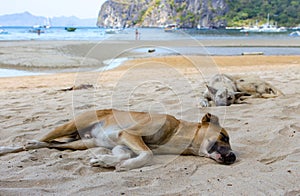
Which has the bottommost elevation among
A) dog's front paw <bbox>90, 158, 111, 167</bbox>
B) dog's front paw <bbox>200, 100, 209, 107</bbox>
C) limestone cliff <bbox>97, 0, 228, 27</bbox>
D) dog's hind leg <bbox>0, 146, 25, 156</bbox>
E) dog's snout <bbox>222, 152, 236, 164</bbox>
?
dog's front paw <bbox>200, 100, 209, 107</bbox>

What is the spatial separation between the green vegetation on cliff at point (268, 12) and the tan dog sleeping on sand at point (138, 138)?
4858 inches

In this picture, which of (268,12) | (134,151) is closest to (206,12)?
(268,12)

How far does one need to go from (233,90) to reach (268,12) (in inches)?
4887

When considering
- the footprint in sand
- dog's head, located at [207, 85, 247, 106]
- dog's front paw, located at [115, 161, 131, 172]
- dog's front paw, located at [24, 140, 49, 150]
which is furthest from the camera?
dog's head, located at [207, 85, 247, 106]

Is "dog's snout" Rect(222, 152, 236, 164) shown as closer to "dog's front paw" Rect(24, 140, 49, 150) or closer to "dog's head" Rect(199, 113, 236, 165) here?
"dog's head" Rect(199, 113, 236, 165)

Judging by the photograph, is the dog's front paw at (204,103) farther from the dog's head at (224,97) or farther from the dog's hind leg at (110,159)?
the dog's hind leg at (110,159)

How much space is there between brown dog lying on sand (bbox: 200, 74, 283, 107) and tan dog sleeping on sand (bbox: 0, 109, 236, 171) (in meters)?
3.25

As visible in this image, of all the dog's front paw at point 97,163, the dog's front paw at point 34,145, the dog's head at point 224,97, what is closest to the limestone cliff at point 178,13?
the dog's head at point 224,97

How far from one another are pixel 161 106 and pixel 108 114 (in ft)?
7.97

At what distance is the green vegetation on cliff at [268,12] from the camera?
122 meters

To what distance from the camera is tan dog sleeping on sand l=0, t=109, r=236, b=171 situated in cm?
395

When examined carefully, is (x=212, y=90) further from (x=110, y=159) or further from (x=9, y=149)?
(x=9, y=149)

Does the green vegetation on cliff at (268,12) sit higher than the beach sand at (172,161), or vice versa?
the green vegetation on cliff at (268,12)

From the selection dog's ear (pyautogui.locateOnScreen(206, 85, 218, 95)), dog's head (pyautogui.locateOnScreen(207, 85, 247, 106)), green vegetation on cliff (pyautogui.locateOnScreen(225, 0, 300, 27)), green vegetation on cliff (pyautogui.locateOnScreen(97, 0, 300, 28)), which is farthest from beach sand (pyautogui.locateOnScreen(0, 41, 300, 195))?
green vegetation on cliff (pyautogui.locateOnScreen(97, 0, 300, 28))
